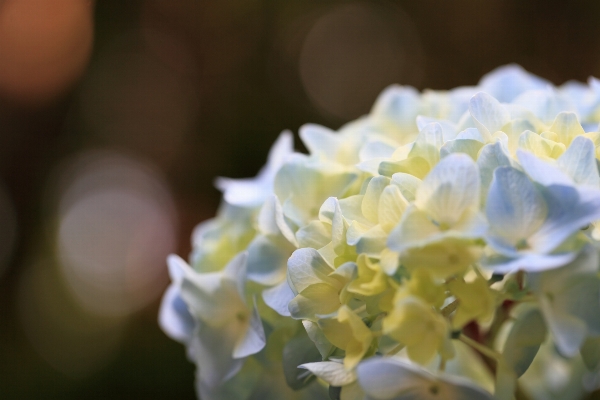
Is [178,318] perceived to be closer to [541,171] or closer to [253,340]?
[253,340]

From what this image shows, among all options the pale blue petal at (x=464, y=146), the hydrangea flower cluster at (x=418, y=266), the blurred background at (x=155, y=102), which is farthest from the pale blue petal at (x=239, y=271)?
the blurred background at (x=155, y=102)

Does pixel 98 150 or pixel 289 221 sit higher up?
pixel 289 221

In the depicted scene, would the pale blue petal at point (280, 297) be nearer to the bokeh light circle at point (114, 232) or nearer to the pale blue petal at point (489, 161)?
the pale blue petal at point (489, 161)

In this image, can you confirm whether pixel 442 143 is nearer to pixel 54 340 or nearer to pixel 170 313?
pixel 170 313

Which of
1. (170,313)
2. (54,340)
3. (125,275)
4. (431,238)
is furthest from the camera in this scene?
(125,275)

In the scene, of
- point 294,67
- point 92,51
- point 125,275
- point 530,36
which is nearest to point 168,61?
point 92,51

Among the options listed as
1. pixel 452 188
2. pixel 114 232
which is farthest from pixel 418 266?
pixel 114 232
